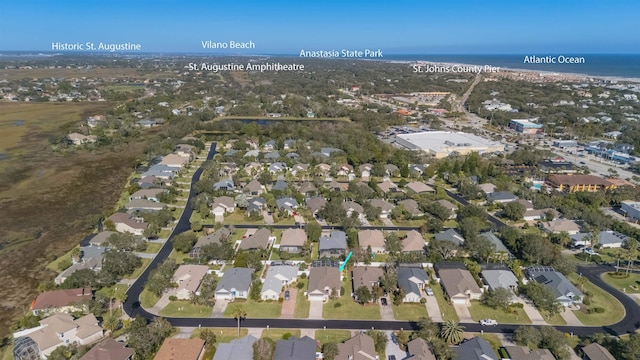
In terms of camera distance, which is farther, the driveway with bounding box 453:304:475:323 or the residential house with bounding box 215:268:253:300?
the residential house with bounding box 215:268:253:300

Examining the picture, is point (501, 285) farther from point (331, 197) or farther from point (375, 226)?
point (331, 197)

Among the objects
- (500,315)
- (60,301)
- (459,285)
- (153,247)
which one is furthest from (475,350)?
(153,247)

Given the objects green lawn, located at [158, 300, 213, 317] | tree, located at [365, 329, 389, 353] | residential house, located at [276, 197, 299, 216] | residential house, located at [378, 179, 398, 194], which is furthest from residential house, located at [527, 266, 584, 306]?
green lawn, located at [158, 300, 213, 317]

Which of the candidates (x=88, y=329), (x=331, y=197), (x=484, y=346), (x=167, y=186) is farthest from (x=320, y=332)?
(x=167, y=186)

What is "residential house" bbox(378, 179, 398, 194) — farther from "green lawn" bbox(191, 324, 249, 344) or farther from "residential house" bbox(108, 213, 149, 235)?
"green lawn" bbox(191, 324, 249, 344)

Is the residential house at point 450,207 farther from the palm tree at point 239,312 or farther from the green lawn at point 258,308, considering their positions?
the palm tree at point 239,312

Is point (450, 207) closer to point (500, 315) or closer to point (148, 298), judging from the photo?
point (500, 315)
